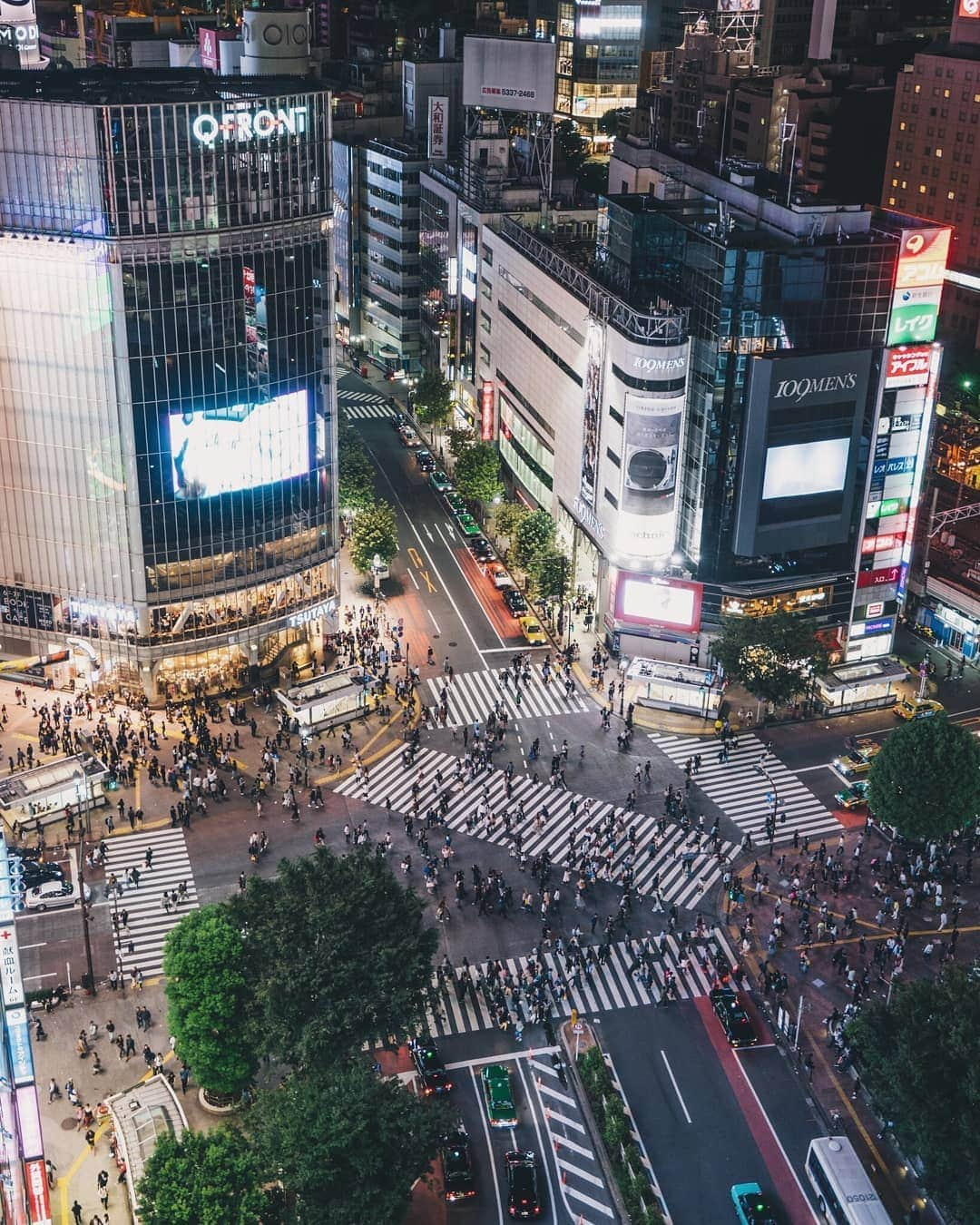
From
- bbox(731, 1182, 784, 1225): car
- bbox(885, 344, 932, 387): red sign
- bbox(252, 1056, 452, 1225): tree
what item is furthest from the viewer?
bbox(885, 344, 932, 387): red sign

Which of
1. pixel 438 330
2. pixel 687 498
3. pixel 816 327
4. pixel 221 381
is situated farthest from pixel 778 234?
pixel 438 330

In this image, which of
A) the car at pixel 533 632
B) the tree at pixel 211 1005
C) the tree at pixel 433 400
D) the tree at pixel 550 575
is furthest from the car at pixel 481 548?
the tree at pixel 211 1005

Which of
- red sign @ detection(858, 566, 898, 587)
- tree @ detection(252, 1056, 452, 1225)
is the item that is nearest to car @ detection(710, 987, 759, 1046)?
tree @ detection(252, 1056, 452, 1225)

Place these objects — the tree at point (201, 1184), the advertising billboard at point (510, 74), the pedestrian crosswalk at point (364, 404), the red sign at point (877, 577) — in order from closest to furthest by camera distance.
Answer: the tree at point (201, 1184)
the red sign at point (877, 577)
the advertising billboard at point (510, 74)
the pedestrian crosswalk at point (364, 404)

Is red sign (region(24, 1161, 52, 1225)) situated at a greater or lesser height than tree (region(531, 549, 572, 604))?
greater

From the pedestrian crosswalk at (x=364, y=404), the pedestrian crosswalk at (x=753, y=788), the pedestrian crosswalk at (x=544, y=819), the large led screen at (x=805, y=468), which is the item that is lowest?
the pedestrian crosswalk at (x=544, y=819)

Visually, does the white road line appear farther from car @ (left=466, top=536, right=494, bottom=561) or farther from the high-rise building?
car @ (left=466, top=536, right=494, bottom=561)

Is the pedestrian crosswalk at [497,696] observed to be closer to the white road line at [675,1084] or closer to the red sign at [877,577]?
the red sign at [877,577]

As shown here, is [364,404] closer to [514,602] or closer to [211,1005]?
[514,602]
